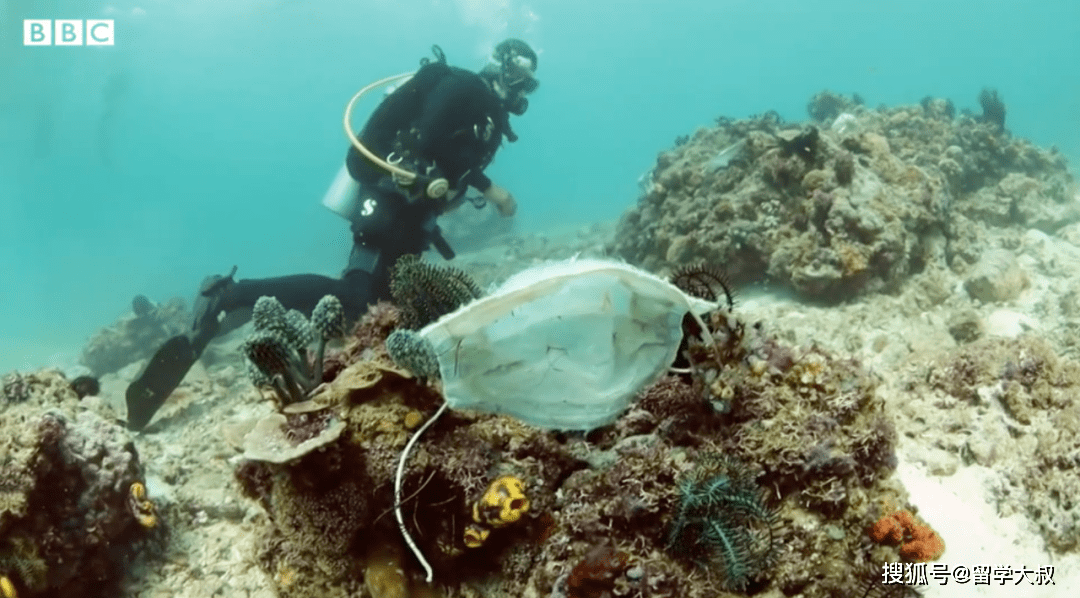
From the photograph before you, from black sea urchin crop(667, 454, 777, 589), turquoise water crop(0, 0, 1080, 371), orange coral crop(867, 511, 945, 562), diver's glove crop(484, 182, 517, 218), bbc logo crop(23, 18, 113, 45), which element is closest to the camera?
black sea urchin crop(667, 454, 777, 589)

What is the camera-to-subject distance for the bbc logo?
38.1m

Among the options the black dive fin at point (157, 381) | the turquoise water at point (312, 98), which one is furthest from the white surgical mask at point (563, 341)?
the turquoise water at point (312, 98)

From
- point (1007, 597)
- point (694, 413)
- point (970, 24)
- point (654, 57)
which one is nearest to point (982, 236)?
point (1007, 597)

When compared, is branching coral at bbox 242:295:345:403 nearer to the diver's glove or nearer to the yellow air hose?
the yellow air hose

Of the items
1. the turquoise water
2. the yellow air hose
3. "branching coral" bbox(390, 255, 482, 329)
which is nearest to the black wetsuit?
the yellow air hose

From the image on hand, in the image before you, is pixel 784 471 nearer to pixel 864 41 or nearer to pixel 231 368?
pixel 231 368

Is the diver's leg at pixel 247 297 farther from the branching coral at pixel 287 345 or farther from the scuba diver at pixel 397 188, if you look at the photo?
the branching coral at pixel 287 345

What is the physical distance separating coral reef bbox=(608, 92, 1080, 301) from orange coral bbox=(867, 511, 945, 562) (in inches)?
154

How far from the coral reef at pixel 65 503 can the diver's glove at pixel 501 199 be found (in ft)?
17.7

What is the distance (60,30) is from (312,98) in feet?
233

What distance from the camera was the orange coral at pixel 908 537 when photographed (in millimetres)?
3092

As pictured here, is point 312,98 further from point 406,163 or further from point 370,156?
point 370,156

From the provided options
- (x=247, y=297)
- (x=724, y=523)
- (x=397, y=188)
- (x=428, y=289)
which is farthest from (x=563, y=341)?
(x=247, y=297)

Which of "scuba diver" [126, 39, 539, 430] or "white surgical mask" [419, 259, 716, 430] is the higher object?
"scuba diver" [126, 39, 539, 430]
